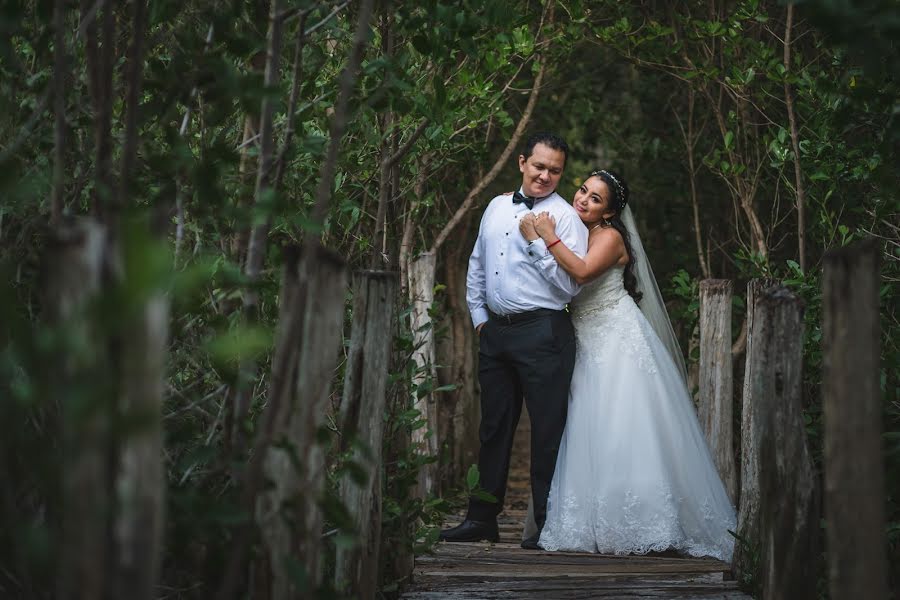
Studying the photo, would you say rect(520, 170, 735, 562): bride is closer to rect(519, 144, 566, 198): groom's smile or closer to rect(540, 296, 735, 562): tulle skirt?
rect(540, 296, 735, 562): tulle skirt

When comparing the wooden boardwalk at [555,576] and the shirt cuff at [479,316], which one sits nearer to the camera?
the wooden boardwalk at [555,576]

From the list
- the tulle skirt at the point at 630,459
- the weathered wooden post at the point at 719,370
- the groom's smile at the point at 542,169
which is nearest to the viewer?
the tulle skirt at the point at 630,459

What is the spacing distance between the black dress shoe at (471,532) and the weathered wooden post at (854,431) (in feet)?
9.49

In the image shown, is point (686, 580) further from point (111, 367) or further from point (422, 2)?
point (111, 367)

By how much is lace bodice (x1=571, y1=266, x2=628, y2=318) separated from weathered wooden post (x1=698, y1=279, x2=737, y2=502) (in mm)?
759

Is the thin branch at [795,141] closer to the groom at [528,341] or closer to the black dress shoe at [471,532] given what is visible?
the groom at [528,341]

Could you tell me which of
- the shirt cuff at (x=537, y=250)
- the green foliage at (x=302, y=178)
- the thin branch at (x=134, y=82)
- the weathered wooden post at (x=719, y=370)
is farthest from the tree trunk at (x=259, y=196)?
the weathered wooden post at (x=719, y=370)

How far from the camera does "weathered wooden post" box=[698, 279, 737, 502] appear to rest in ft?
19.3

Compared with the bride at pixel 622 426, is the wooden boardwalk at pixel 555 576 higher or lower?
lower

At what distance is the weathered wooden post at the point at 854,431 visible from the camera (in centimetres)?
233

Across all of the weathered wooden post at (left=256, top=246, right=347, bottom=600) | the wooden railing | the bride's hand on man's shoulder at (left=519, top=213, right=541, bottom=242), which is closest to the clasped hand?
the bride's hand on man's shoulder at (left=519, top=213, right=541, bottom=242)

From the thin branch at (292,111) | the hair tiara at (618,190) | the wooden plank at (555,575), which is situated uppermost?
the hair tiara at (618,190)

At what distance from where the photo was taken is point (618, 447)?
509 centimetres

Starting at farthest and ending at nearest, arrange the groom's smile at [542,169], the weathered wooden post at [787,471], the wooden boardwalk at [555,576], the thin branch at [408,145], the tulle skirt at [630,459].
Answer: the groom's smile at [542,169] → the tulle skirt at [630,459] → the thin branch at [408,145] → the wooden boardwalk at [555,576] → the weathered wooden post at [787,471]
